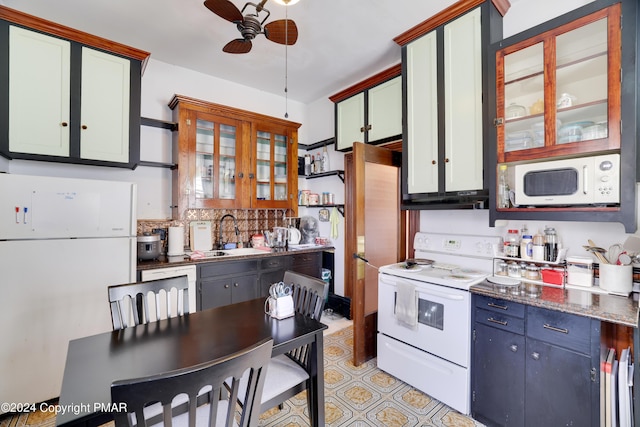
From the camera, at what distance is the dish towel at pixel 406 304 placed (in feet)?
7.10

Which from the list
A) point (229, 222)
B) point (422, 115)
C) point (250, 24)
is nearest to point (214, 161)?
point (229, 222)

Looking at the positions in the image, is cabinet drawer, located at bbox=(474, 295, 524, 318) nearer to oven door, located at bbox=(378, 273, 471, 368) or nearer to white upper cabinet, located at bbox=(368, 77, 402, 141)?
oven door, located at bbox=(378, 273, 471, 368)

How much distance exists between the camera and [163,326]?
1.49 meters

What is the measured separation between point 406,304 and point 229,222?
236cm

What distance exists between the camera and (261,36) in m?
2.61

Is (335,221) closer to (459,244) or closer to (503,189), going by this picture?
(459,244)

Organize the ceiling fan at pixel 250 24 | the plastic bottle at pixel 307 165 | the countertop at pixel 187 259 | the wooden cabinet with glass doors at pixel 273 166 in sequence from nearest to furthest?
the ceiling fan at pixel 250 24, the countertop at pixel 187 259, the wooden cabinet with glass doors at pixel 273 166, the plastic bottle at pixel 307 165

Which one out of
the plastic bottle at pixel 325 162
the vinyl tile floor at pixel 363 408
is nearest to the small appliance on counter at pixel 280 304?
the vinyl tile floor at pixel 363 408

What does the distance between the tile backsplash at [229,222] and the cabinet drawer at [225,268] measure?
0.63m

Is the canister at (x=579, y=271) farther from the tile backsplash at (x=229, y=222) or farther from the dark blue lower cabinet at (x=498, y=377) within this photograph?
the tile backsplash at (x=229, y=222)

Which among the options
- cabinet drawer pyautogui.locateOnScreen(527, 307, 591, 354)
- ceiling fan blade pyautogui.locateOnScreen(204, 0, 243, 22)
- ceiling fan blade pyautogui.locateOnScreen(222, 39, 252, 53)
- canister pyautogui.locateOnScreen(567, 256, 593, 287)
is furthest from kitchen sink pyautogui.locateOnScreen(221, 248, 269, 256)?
canister pyautogui.locateOnScreen(567, 256, 593, 287)

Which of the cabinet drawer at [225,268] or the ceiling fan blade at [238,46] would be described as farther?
the cabinet drawer at [225,268]

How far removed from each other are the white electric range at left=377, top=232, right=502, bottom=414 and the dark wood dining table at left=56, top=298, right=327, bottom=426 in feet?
3.27

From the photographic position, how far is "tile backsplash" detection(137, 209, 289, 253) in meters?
3.03
